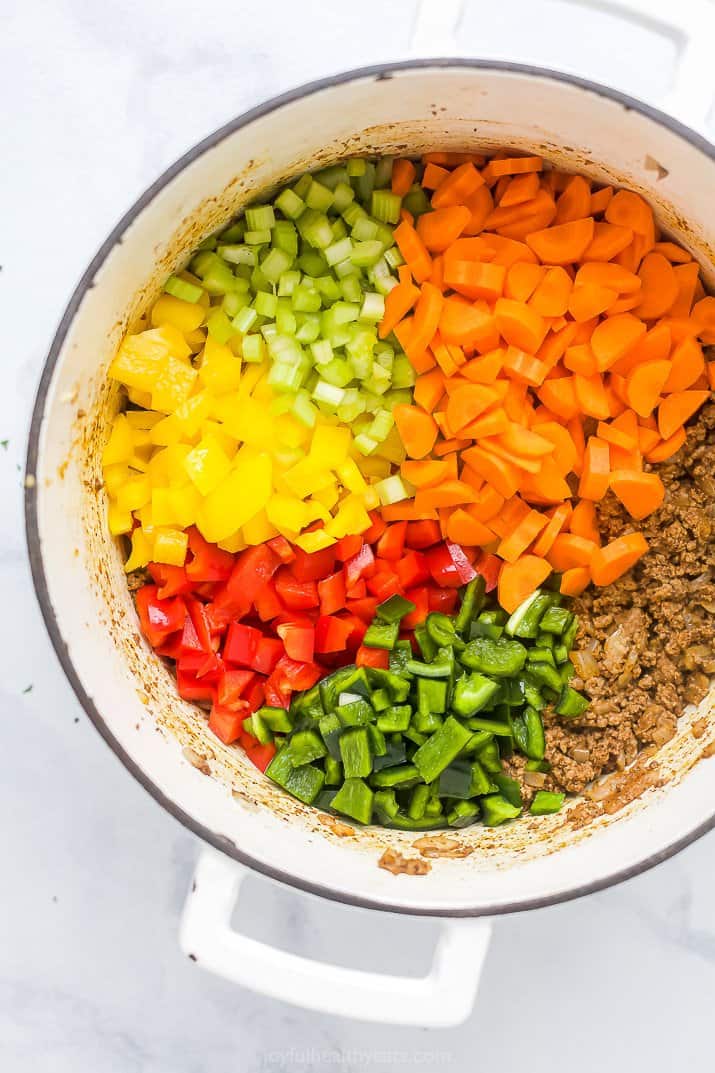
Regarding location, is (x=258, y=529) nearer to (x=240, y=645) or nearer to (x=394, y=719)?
(x=240, y=645)

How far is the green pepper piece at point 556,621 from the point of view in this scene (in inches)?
65.7

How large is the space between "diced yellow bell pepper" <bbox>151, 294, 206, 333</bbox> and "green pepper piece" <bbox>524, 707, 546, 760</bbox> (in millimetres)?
923

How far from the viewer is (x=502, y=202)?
5.15ft

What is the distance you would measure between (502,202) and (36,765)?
1407mm

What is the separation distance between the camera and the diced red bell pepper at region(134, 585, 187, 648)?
164cm

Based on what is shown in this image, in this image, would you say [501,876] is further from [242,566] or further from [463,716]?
[242,566]

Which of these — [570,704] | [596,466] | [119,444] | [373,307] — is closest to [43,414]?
[119,444]

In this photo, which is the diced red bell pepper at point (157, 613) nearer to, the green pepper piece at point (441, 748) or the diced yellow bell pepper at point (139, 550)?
the diced yellow bell pepper at point (139, 550)

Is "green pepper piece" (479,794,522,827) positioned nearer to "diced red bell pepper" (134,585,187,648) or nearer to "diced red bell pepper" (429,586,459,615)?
"diced red bell pepper" (429,586,459,615)

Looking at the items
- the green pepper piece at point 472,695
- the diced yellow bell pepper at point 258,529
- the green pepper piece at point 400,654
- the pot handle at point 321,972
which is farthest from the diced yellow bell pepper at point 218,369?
the pot handle at point 321,972

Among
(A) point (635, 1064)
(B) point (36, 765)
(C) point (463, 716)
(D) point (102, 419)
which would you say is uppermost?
(D) point (102, 419)

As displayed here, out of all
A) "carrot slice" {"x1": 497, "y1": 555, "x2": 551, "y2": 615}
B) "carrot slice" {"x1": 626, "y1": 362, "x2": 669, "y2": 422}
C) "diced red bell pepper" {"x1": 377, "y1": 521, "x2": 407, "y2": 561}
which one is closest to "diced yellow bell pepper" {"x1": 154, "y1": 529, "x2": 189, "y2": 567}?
"diced red bell pepper" {"x1": 377, "y1": 521, "x2": 407, "y2": 561}

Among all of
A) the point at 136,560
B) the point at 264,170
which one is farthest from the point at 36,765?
the point at 264,170

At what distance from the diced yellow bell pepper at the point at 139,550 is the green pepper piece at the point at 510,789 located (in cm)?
75
